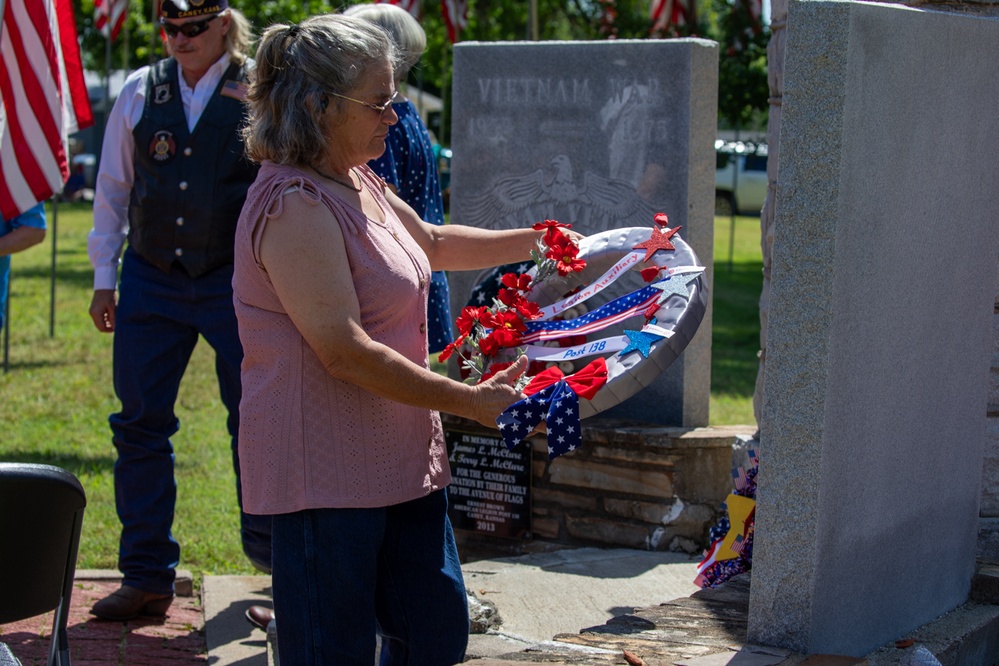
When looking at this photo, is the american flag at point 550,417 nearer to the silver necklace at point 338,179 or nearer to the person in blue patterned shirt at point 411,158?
the silver necklace at point 338,179

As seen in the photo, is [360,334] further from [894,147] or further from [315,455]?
[894,147]

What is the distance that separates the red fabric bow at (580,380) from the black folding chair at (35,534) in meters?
0.96

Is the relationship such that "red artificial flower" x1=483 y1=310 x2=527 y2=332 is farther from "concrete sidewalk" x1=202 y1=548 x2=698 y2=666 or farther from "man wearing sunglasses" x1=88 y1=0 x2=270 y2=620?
"man wearing sunglasses" x1=88 y1=0 x2=270 y2=620

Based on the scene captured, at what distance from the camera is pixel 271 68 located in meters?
2.60

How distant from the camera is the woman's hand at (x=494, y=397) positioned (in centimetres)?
261

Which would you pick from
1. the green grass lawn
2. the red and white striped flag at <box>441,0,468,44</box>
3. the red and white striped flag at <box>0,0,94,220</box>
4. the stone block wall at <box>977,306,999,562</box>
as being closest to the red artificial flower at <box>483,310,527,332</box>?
the stone block wall at <box>977,306,999,562</box>

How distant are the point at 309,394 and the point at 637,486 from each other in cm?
266

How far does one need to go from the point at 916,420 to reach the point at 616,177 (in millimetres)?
2346

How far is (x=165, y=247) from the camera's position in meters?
4.23

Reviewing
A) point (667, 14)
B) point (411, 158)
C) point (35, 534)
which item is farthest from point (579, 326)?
point (667, 14)

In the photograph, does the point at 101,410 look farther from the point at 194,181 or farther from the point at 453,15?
the point at 453,15

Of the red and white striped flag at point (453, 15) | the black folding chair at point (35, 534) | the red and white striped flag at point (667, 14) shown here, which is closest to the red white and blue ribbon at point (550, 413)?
the black folding chair at point (35, 534)

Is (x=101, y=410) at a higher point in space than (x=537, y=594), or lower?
lower

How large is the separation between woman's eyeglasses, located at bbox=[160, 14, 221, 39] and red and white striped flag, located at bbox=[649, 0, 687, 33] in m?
10.0
